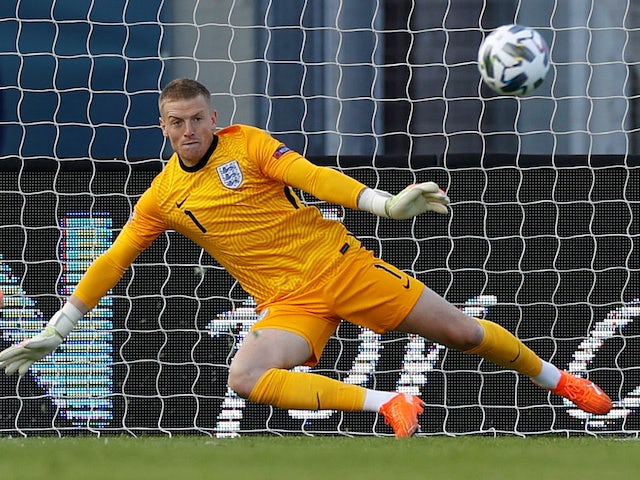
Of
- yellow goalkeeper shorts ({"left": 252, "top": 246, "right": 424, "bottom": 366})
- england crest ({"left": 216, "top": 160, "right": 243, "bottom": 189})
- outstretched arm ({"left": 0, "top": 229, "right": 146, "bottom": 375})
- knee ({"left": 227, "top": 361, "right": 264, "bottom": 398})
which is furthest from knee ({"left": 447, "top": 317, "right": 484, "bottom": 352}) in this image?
outstretched arm ({"left": 0, "top": 229, "right": 146, "bottom": 375})

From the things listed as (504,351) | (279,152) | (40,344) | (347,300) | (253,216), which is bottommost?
(40,344)

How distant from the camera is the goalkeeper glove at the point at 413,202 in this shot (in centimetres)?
539

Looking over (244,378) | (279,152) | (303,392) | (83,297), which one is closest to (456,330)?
(303,392)

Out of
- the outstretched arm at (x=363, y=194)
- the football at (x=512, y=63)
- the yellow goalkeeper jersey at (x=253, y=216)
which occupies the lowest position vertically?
the yellow goalkeeper jersey at (x=253, y=216)

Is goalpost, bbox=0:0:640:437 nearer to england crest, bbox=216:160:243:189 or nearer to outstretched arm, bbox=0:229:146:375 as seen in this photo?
Result: outstretched arm, bbox=0:229:146:375

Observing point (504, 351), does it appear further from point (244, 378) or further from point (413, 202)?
point (244, 378)

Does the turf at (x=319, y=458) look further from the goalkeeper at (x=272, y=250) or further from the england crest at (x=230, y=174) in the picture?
the england crest at (x=230, y=174)

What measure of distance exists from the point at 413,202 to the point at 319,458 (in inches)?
43.8

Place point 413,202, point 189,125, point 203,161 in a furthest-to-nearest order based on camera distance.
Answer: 1. point 203,161
2. point 189,125
3. point 413,202

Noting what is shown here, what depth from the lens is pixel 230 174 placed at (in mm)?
6035

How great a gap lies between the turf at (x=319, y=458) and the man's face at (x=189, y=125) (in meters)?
1.31

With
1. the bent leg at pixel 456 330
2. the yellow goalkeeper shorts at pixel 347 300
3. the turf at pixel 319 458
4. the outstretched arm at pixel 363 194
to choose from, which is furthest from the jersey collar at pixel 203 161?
the turf at pixel 319 458

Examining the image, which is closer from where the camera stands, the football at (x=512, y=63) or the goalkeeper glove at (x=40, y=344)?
the football at (x=512, y=63)

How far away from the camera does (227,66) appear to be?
8625mm
